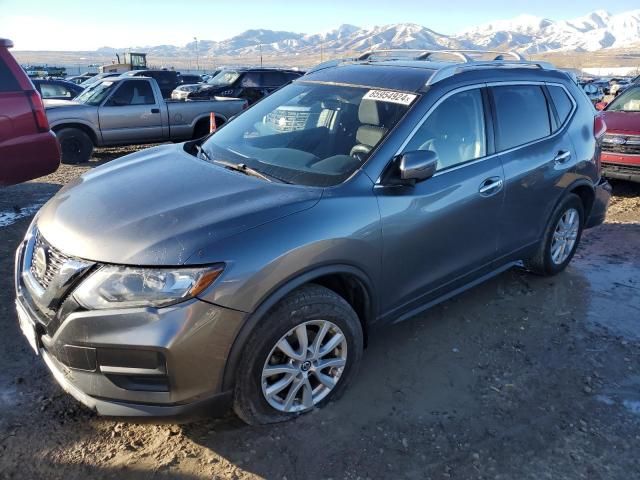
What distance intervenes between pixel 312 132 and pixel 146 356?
72.4 inches

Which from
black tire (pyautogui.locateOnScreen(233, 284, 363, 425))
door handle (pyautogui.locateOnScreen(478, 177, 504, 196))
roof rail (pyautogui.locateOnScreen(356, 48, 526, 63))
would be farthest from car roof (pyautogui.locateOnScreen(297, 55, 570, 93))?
black tire (pyautogui.locateOnScreen(233, 284, 363, 425))

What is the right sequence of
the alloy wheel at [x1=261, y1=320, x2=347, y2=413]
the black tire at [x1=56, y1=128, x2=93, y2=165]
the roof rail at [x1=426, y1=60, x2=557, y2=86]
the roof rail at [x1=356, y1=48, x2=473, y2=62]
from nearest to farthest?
the alloy wheel at [x1=261, y1=320, x2=347, y2=413] → the roof rail at [x1=426, y1=60, x2=557, y2=86] → the roof rail at [x1=356, y1=48, x2=473, y2=62] → the black tire at [x1=56, y1=128, x2=93, y2=165]

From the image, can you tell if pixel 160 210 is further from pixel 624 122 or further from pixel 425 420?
pixel 624 122

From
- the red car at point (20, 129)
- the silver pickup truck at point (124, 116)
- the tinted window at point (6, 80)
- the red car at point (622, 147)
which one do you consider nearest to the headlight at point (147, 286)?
the red car at point (20, 129)

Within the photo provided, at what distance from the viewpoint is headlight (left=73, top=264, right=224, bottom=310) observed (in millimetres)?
2258

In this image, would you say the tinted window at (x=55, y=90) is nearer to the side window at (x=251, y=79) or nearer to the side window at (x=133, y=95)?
the side window at (x=251, y=79)

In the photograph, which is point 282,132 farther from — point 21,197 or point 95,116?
point 95,116

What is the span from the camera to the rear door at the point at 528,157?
3723 mm

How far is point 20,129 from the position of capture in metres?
5.05

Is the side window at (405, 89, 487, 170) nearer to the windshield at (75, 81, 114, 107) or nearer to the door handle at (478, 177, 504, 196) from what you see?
the door handle at (478, 177, 504, 196)

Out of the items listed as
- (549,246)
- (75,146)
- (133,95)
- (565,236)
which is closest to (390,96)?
(549,246)

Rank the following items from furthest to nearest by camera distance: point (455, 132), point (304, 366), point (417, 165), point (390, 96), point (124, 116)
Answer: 1. point (124, 116)
2. point (455, 132)
3. point (390, 96)
4. point (417, 165)
5. point (304, 366)

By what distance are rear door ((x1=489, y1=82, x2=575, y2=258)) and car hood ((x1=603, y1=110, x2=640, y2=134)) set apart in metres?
4.05

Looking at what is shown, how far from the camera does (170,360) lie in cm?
226
